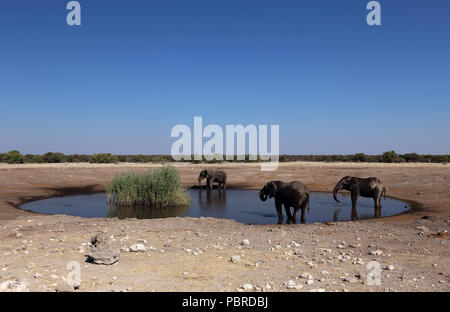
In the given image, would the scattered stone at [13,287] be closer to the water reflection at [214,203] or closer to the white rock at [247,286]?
the white rock at [247,286]

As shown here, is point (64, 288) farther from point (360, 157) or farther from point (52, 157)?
point (360, 157)

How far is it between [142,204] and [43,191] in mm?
10366

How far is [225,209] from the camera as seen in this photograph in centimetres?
1894

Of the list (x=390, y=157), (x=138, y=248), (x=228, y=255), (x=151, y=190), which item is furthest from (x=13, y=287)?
(x=390, y=157)

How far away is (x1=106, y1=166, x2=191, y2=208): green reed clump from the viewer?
20109mm

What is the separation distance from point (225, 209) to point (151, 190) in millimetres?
4690

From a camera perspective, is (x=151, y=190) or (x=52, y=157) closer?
(x=151, y=190)

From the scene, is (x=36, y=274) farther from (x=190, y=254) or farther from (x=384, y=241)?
(x=384, y=241)

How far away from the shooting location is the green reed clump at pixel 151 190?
2011 cm

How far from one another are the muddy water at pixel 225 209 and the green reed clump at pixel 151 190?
68 cm

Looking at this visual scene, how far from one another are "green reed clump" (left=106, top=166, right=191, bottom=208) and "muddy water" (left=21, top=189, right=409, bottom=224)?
68 centimetres

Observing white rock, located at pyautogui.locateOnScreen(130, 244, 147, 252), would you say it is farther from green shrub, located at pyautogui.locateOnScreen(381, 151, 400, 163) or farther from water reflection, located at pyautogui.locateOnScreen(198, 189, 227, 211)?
green shrub, located at pyautogui.locateOnScreen(381, 151, 400, 163)

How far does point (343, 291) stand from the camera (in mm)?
5586
